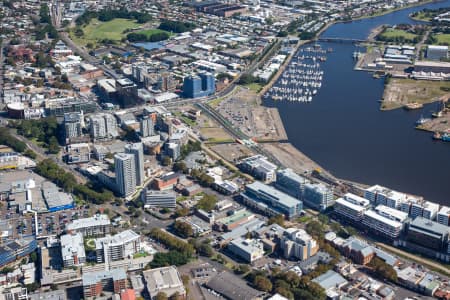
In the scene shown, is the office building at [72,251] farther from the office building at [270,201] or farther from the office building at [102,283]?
the office building at [270,201]

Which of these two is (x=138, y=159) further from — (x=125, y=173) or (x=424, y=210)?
(x=424, y=210)

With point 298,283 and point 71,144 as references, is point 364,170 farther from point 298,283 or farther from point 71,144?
point 71,144

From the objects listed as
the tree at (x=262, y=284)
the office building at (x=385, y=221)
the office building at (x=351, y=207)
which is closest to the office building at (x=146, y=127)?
the office building at (x=351, y=207)

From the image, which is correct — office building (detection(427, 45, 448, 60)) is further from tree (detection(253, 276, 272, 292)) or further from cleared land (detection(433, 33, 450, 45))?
tree (detection(253, 276, 272, 292))

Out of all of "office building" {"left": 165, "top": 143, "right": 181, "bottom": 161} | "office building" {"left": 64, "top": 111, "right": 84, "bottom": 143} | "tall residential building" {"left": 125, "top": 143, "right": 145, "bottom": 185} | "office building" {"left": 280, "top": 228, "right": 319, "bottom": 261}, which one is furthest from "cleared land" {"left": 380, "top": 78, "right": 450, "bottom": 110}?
"office building" {"left": 64, "top": 111, "right": 84, "bottom": 143}

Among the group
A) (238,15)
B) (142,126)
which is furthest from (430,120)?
(238,15)
